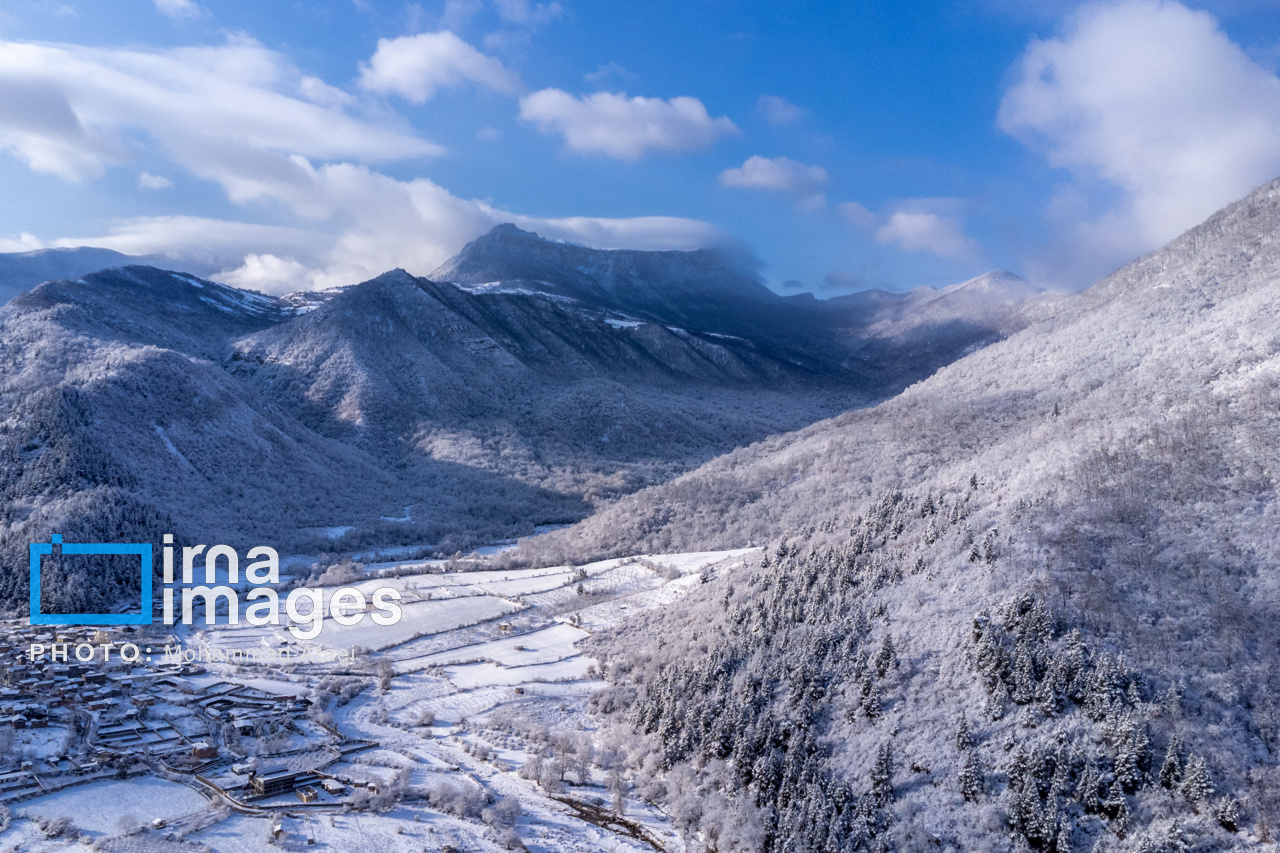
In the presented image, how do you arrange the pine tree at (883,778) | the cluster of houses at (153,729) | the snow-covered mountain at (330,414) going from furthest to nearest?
the snow-covered mountain at (330,414)
the cluster of houses at (153,729)
the pine tree at (883,778)

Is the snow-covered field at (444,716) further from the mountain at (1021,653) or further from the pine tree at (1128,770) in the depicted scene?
the pine tree at (1128,770)

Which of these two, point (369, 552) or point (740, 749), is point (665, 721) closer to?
point (740, 749)

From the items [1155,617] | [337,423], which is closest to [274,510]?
[337,423]

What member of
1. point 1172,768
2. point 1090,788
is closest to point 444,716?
point 1090,788

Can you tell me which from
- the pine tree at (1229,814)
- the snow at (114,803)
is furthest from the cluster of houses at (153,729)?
the pine tree at (1229,814)

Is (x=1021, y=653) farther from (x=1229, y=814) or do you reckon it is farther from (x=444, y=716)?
(x=444, y=716)

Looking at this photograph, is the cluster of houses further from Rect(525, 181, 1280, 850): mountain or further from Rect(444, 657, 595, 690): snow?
Rect(525, 181, 1280, 850): mountain

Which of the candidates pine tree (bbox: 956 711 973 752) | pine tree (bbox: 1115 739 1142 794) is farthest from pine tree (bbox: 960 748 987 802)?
pine tree (bbox: 1115 739 1142 794)
